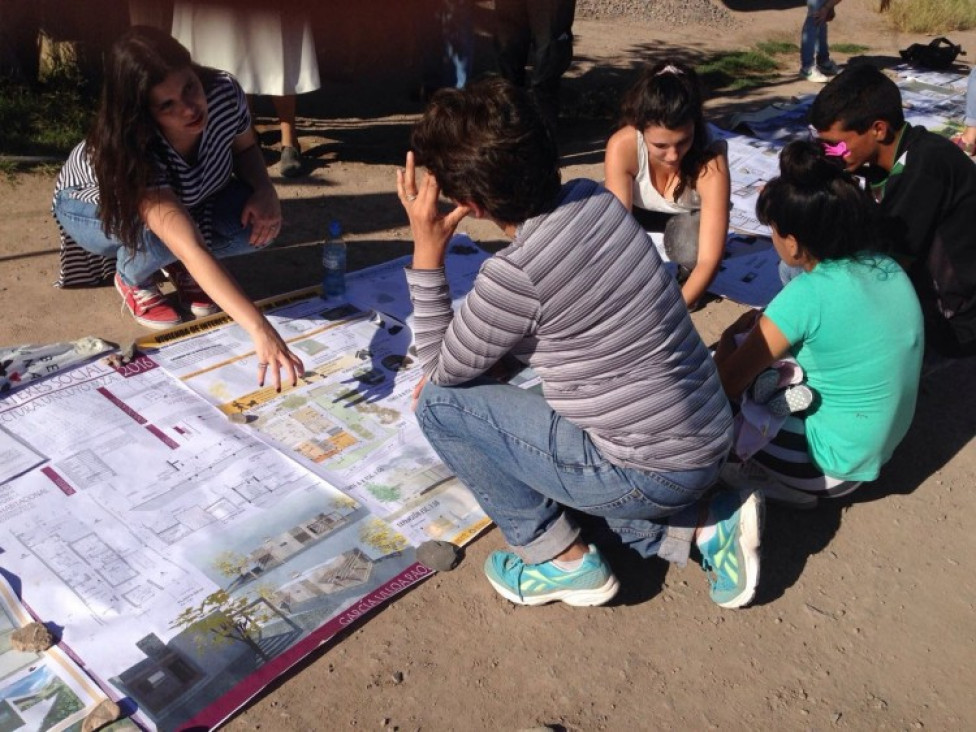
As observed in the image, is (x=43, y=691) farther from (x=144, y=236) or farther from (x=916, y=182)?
(x=916, y=182)

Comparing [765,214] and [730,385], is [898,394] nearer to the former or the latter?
[730,385]

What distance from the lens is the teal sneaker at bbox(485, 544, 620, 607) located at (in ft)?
7.77

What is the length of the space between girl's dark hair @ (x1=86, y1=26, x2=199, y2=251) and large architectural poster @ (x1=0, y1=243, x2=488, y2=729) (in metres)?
0.60

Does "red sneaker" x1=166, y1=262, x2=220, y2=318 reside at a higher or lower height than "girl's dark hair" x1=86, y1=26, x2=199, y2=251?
lower

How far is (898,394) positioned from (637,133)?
1435 millimetres

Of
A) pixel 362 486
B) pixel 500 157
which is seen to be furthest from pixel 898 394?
pixel 362 486

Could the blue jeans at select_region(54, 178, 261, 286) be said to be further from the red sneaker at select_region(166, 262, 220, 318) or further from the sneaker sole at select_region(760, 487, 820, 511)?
the sneaker sole at select_region(760, 487, 820, 511)

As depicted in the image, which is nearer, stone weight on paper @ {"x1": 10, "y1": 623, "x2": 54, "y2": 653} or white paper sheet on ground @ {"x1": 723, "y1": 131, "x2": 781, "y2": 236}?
stone weight on paper @ {"x1": 10, "y1": 623, "x2": 54, "y2": 653}

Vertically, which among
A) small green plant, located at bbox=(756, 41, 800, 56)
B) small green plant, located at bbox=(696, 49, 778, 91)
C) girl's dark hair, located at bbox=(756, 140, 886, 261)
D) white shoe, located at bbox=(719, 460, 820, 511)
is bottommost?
white shoe, located at bbox=(719, 460, 820, 511)

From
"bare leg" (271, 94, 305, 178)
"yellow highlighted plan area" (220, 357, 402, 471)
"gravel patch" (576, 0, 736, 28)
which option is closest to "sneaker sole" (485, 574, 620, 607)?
"yellow highlighted plan area" (220, 357, 402, 471)

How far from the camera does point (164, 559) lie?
2.43m

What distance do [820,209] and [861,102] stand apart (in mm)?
850

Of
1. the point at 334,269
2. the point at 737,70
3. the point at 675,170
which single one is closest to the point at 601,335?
the point at 675,170

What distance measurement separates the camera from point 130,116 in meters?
2.84
